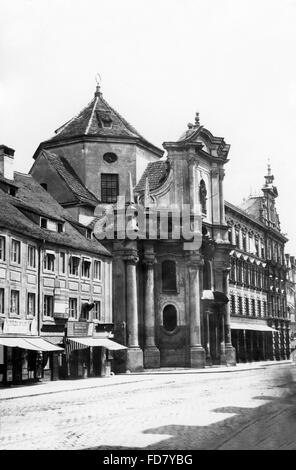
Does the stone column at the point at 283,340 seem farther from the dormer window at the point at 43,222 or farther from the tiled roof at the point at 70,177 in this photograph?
the dormer window at the point at 43,222

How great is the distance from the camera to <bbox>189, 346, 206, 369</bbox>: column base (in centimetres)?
5803

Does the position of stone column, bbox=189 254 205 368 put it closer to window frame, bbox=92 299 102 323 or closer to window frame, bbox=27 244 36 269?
window frame, bbox=92 299 102 323

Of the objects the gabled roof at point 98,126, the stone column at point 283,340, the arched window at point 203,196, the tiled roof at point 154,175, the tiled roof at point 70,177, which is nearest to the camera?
the tiled roof at point 70,177

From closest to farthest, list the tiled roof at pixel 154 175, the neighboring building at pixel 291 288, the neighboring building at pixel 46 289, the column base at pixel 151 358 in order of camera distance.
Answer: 1. the neighboring building at pixel 46 289
2. the column base at pixel 151 358
3. the tiled roof at pixel 154 175
4. the neighboring building at pixel 291 288

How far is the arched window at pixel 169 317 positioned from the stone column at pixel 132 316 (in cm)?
440

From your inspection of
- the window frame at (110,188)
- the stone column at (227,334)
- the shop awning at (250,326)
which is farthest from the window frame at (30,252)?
Result: the shop awning at (250,326)

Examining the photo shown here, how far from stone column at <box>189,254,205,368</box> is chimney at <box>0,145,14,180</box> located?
1846cm

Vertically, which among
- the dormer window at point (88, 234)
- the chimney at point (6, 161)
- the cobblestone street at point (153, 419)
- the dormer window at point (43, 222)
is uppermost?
the chimney at point (6, 161)

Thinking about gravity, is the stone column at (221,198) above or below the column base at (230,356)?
above

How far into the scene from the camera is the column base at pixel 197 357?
2285 inches

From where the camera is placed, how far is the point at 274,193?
88500 millimetres

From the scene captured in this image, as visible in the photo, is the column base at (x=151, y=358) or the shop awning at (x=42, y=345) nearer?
the shop awning at (x=42, y=345)

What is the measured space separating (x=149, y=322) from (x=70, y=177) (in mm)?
14449
